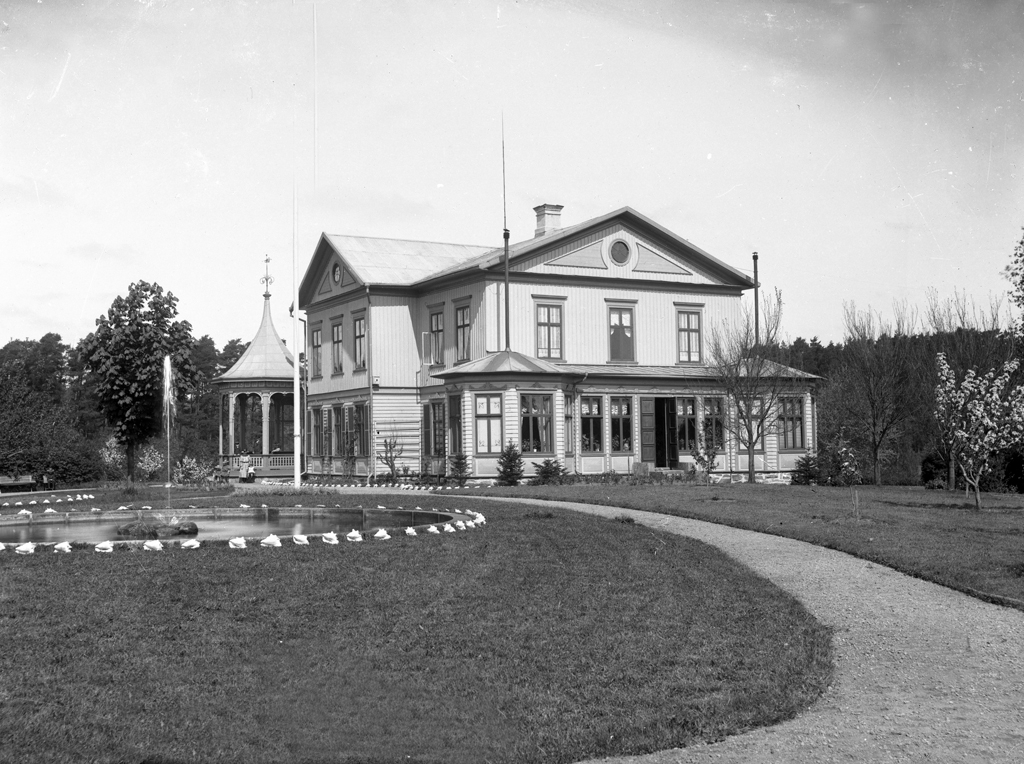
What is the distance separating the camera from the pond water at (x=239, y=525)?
54.7ft

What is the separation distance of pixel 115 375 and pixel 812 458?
2997cm

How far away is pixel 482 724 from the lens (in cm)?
775

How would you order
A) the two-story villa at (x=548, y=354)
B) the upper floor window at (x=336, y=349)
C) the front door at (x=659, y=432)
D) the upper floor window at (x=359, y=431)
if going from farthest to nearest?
the upper floor window at (x=336, y=349) < the upper floor window at (x=359, y=431) < the front door at (x=659, y=432) < the two-story villa at (x=548, y=354)

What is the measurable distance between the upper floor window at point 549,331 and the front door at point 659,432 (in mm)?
3343

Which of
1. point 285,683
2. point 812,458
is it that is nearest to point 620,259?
point 812,458

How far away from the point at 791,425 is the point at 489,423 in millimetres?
11614

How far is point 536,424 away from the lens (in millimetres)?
36656

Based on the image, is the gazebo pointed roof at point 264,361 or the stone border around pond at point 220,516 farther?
the gazebo pointed roof at point 264,361

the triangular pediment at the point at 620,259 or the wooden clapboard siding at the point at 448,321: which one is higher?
the triangular pediment at the point at 620,259

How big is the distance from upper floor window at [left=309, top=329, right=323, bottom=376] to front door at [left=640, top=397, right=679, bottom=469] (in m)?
13.1

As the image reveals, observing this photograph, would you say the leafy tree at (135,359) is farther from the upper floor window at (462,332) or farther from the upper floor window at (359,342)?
the upper floor window at (462,332)

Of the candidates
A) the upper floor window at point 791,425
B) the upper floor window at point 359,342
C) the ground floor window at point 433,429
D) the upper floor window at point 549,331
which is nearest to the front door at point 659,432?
the upper floor window at point 549,331

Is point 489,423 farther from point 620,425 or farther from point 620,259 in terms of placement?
point 620,259

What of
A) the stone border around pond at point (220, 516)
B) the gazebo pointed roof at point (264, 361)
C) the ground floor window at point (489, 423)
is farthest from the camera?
the gazebo pointed roof at point (264, 361)
